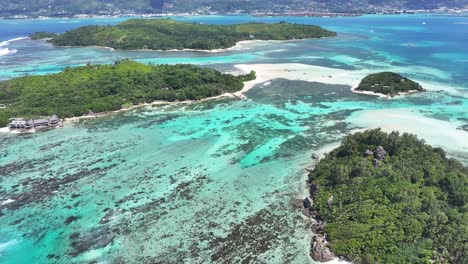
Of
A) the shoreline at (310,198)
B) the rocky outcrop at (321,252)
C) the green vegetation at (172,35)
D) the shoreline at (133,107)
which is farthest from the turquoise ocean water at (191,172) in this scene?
the green vegetation at (172,35)

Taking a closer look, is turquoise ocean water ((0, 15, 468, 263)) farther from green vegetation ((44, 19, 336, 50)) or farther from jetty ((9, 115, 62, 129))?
green vegetation ((44, 19, 336, 50))

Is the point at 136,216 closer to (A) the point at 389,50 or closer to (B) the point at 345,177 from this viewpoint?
(B) the point at 345,177

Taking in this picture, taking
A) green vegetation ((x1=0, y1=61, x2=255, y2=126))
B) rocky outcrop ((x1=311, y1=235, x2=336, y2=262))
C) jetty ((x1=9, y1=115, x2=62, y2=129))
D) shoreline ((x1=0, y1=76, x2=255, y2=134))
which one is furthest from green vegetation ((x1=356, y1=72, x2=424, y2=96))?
jetty ((x1=9, y1=115, x2=62, y2=129))

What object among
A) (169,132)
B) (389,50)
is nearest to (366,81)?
(169,132)

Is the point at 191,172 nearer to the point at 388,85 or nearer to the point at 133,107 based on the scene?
the point at 133,107

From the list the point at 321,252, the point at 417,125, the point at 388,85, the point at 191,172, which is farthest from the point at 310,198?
the point at 388,85
